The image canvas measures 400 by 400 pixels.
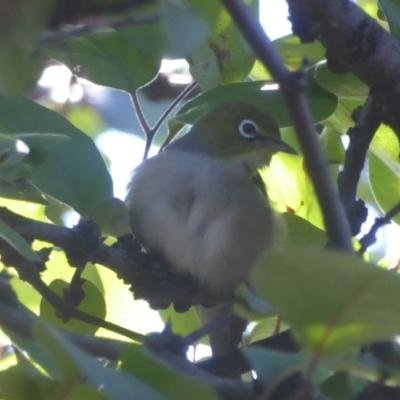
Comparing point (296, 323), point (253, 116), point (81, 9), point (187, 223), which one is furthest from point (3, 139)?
point (253, 116)

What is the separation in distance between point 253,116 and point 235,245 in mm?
837

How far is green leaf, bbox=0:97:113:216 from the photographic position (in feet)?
7.25

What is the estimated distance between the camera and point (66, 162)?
2244mm

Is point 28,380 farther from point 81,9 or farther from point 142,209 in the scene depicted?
point 142,209

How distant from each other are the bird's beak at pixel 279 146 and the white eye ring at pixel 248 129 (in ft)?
0.59

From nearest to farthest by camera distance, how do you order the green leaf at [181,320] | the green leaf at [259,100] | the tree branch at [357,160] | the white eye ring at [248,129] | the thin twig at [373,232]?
the thin twig at [373,232] → the tree branch at [357,160] → the green leaf at [259,100] → the green leaf at [181,320] → the white eye ring at [248,129]

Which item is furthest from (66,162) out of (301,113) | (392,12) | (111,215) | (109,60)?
(301,113)

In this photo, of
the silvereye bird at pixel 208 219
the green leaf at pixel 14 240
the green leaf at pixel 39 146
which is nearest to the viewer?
the green leaf at pixel 14 240

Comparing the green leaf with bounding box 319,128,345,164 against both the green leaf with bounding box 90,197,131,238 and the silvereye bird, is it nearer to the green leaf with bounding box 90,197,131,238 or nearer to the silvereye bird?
the silvereye bird

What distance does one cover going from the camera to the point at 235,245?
318 centimetres

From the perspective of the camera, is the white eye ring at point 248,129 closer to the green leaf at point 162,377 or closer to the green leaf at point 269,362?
the green leaf at point 269,362

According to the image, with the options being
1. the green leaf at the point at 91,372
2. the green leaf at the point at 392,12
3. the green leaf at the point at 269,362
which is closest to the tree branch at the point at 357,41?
the green leaf at the point at 392,12

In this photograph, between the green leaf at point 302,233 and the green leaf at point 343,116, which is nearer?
the green leaf at point 302,233

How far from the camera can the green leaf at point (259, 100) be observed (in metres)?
2.43
